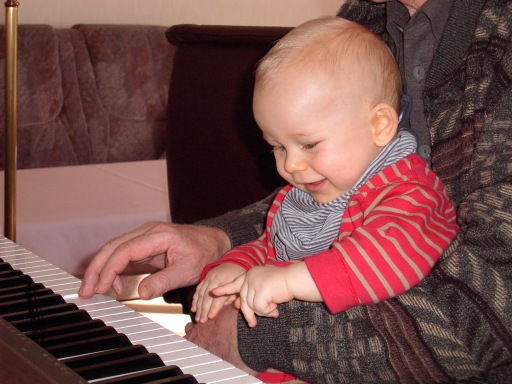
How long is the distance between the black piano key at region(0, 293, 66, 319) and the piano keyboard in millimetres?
16

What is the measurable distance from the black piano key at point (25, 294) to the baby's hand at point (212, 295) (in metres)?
0.30

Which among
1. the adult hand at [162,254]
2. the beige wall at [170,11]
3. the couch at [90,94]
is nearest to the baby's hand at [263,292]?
the adult hand at [162,254]

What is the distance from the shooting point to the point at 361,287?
1195 millimetres

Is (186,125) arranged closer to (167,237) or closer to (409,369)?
(167,237)

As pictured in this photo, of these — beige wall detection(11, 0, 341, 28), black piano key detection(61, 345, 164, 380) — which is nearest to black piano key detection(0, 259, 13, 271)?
black piano key detection(61, 345, 164, 380)

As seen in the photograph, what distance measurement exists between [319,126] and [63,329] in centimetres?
50

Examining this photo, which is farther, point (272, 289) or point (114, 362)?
point (272, 289)

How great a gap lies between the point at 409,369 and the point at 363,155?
31 centimetres

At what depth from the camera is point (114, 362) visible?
86 centimetres

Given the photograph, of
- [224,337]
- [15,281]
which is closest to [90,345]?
[15,281]

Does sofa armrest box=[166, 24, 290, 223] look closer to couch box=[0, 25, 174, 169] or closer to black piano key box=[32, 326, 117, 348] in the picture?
black piano key box=[32, 326, 117, 348]

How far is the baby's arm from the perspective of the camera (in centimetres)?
116

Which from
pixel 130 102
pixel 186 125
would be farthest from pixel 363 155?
pixel 130 102

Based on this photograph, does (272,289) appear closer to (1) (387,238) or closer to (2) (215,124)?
(1) (387,238)
